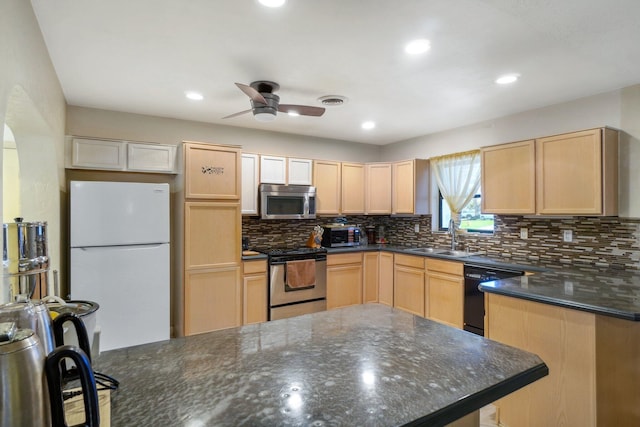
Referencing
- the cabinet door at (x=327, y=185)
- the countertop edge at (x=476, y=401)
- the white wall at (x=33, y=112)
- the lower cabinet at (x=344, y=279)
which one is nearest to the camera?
the countertop edge at (x=476, y=401)

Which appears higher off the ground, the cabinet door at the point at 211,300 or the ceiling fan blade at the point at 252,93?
the ceiling fan blade at the point at 252,93

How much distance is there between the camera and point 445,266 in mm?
3664

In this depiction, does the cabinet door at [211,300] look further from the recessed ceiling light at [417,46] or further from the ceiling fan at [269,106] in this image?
the recessed ceiling light at [417,46]

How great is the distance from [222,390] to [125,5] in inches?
73.4

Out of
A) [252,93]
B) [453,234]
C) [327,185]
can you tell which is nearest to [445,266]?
[453,234]

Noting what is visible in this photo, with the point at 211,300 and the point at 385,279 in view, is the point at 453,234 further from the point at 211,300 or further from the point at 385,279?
the point at 211,300

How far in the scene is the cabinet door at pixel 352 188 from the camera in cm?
475

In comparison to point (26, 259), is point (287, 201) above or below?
above

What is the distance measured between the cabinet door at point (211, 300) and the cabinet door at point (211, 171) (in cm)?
80

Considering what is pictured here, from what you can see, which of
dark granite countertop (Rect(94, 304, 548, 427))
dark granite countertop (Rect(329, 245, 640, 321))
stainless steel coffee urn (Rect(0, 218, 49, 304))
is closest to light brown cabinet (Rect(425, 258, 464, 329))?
dark granite countertop (Rect(329, 245, 640, 321))

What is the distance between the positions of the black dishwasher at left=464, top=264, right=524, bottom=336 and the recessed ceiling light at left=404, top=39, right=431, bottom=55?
2.09 m

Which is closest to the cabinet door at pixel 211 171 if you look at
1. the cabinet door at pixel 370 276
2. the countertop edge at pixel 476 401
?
the cabinet door at pixel 370 276

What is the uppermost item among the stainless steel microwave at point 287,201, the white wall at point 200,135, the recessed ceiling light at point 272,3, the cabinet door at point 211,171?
the recessed ceiling light at point 272,3

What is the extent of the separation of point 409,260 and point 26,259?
12.1ft
